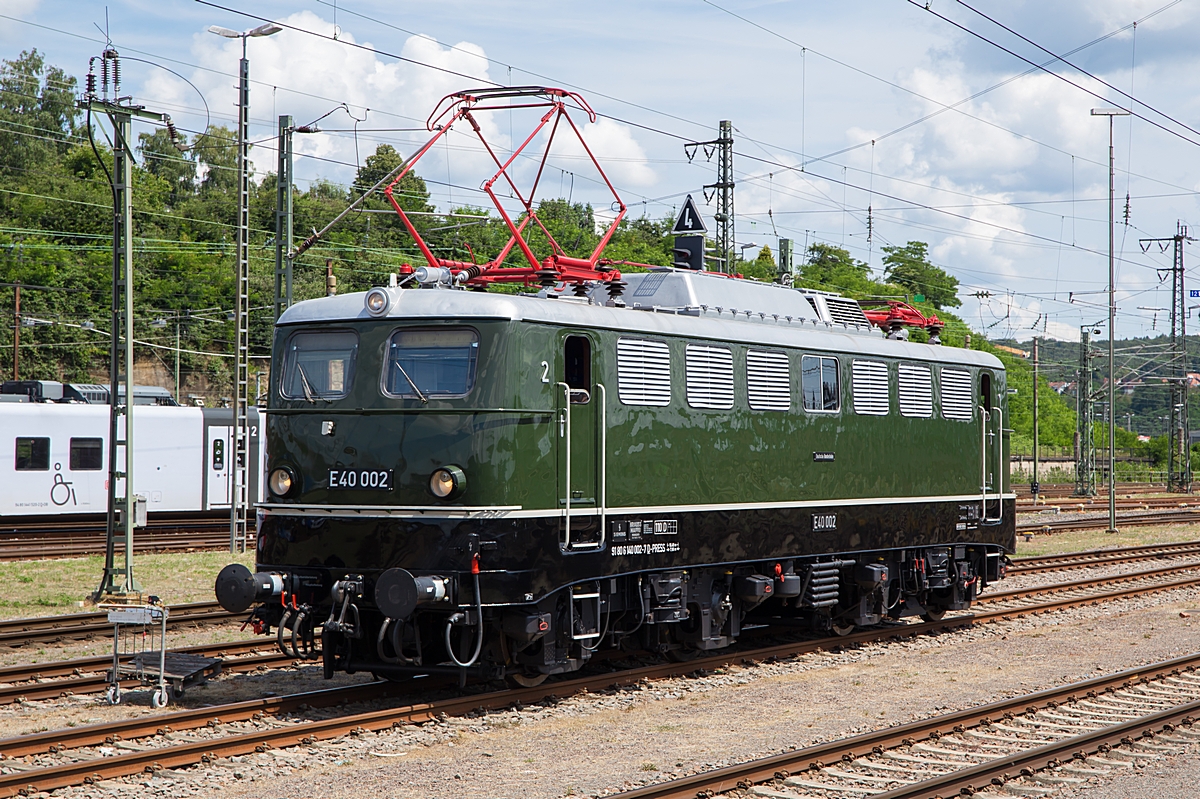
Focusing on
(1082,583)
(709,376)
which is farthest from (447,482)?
(1082,583)

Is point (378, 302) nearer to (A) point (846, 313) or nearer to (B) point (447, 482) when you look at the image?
(B) point (447, 482)

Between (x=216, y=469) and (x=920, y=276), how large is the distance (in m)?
60.9

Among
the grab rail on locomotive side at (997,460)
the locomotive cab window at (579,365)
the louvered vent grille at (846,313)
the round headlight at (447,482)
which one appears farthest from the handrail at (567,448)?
the grab rail on locomotive side at (997,460)

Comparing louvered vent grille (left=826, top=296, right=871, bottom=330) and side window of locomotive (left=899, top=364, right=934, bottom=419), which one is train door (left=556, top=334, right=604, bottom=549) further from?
side window of locomotive (left=899, top=364, right=934, bottom=419)

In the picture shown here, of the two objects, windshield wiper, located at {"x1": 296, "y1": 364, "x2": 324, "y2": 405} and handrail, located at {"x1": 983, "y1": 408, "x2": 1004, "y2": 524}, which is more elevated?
windshield wiper, located at {"x1": 296, "y1": 364, "x2": 324, "y2": 405}

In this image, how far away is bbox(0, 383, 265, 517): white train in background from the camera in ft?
103

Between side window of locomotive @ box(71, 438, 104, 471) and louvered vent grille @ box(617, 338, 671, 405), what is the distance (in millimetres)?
23655

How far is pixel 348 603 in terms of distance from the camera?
11.3 metres

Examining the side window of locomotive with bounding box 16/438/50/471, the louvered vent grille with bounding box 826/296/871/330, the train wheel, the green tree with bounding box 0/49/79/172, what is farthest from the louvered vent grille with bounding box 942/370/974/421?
the green tree with bounding box 0/49/79/172

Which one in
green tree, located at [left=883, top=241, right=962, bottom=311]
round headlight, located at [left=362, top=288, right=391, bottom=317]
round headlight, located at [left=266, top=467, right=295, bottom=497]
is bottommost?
round headlight, located at [left=266, top=467, right=295, bottom=497]

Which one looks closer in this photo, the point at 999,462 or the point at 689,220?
the point at 999,462

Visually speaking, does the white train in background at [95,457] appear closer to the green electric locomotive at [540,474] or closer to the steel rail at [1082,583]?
the steel rail at [1082,583]

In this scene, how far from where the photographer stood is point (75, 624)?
1664 centimetres

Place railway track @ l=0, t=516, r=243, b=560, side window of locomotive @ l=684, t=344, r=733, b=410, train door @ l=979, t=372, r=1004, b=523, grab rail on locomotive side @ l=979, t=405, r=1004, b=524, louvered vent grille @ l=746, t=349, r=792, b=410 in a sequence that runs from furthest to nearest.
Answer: railway track @ l=0, t=516, r=243, b=560 < train door @ l=979, t=372, r=1004, b=523 < grab rail on locomotive side @ l=979, t=405, r=1004, b=524 < louvered vent grille @ l=746, t=349, r=792, b=410 < side window of locomotive @ l=684, t=344, r=733, b=410
